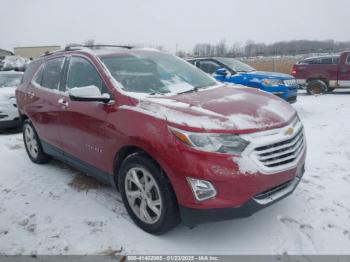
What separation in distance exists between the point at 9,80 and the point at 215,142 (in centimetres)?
854

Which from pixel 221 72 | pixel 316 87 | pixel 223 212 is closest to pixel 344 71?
pixel 316 87

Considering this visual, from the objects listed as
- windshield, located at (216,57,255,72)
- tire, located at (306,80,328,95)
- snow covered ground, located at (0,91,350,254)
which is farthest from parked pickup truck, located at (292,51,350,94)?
snow covered ground, located at (0,91,350,254)

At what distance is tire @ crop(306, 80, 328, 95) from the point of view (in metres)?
13.2

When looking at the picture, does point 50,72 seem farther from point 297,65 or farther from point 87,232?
point 297,65

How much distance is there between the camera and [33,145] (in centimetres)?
536

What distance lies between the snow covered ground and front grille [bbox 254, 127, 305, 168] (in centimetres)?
74

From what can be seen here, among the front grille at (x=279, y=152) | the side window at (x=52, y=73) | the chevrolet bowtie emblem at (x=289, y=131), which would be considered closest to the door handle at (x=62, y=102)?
the side window at (x=52, y=73)

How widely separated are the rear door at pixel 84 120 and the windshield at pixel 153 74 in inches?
9.7

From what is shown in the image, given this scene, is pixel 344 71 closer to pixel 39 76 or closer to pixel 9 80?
pixel 39 76

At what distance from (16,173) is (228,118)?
3.66 metres

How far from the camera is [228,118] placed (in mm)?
2840

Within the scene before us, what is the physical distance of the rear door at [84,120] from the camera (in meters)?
3.51

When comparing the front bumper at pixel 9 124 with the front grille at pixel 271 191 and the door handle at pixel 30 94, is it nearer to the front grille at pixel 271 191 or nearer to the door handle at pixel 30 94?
the door handle at pixel 30 94

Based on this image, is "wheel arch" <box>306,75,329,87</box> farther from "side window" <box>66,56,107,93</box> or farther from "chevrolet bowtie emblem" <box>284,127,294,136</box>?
"side window" <box>66,56,107,93</box>
